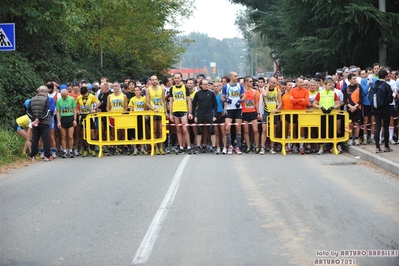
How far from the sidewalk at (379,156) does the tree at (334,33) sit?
13766mm

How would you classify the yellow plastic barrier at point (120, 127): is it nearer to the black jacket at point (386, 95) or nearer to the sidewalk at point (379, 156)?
the sidewalk at point (379, 156)

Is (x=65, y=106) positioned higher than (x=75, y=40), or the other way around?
(x=75, y=40)

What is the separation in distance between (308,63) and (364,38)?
11.2 ft

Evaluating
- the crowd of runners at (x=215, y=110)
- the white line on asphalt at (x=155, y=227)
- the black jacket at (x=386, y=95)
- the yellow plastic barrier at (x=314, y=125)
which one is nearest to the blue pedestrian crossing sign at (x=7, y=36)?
the crowd of runners at (x=215, y=110)

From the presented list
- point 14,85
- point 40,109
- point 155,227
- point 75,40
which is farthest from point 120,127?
point 75,40

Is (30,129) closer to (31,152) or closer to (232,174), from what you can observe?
(31,152)

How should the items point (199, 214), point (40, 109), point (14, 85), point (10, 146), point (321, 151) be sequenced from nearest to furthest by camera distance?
point (199, 214) → point (40, 109) → point (10, 146) → point (321, 151) → point (14, 85)

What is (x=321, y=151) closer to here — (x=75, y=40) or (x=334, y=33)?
(x=75, y=40)

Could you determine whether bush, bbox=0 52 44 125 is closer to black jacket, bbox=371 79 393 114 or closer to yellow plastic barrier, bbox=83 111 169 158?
yellow plastic barrier, bbox=83 111 169 158

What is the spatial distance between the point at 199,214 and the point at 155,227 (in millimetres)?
1045

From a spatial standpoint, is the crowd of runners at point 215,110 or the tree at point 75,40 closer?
the crowd of runners at point 215,110

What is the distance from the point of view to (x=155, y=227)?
9.55m

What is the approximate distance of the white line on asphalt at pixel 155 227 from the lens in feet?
26.3

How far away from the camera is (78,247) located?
336 inches
